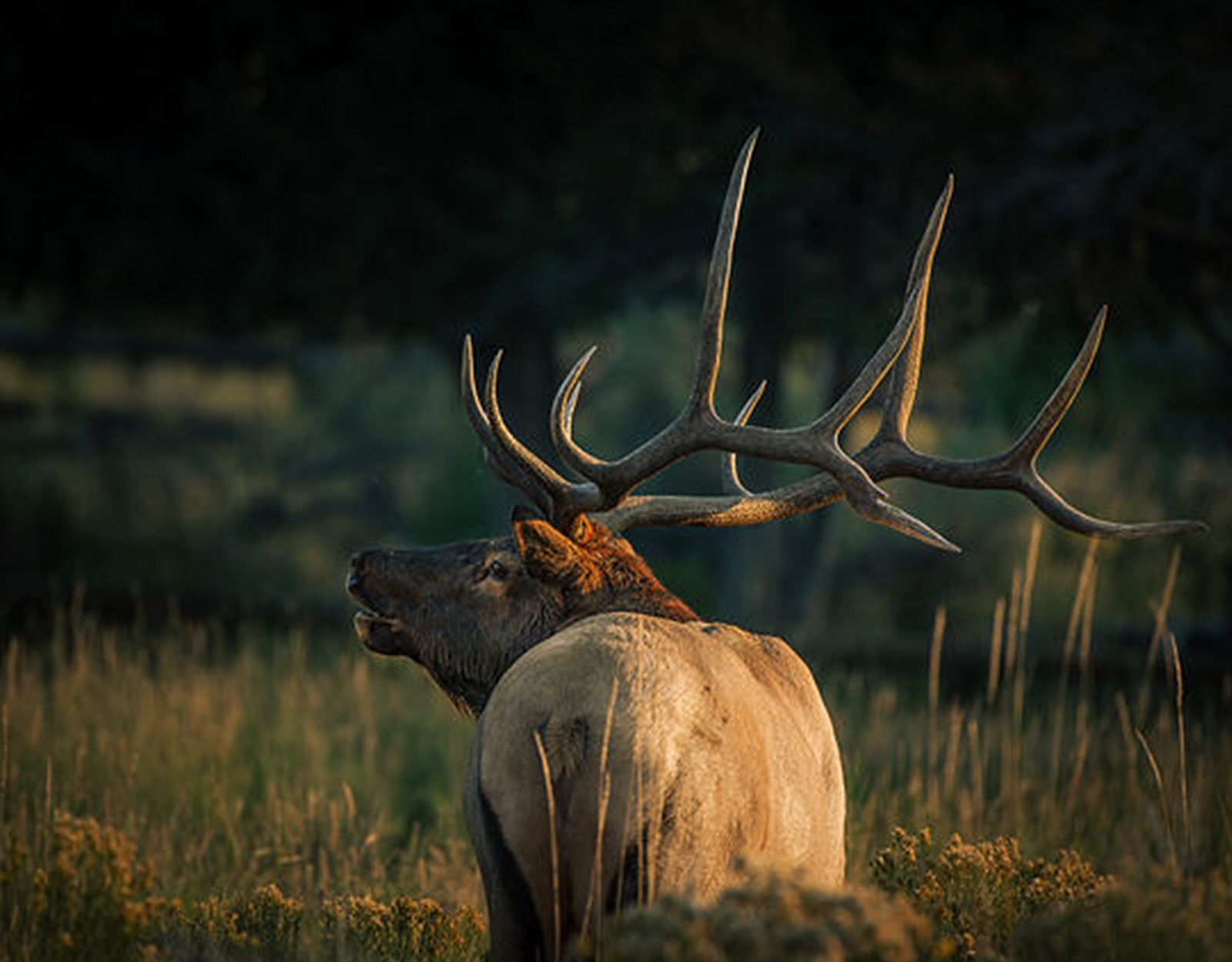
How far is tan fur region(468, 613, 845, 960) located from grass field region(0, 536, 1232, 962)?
1.27 ft

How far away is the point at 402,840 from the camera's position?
21.3 feet

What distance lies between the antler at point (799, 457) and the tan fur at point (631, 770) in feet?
2.85

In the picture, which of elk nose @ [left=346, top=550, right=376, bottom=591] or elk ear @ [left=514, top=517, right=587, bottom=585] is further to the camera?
elk nose @ [left=346, top=550, right=376, bottom=591]

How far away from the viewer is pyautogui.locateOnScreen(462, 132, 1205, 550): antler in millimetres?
4078

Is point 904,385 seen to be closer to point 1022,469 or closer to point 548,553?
point 1022,469

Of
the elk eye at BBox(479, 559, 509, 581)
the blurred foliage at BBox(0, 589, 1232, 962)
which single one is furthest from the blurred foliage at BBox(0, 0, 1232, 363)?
the elk eye at BBox(479, 559, 509, 581)

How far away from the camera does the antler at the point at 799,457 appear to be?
13.4 feet

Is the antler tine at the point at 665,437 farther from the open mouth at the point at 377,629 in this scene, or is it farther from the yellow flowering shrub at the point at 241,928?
the yellow flowering shrub at the point at 241,928

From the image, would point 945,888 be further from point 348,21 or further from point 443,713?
point 348,21

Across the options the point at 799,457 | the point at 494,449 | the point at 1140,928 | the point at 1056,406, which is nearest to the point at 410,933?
the point at 494,449

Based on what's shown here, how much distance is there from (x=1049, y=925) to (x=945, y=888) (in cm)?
82

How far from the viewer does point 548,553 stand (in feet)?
13.6

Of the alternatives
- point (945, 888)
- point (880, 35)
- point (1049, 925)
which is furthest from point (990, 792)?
point (880, 35)

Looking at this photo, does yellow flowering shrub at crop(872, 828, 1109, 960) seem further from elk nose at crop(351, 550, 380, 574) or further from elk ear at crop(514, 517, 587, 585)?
elk nose at crop(351, 550, 380, 574)
